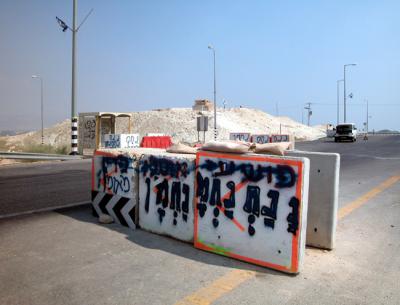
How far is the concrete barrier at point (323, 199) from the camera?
4.86 m

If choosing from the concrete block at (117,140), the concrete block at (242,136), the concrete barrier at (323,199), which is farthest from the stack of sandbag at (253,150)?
the concrete block at (117,140)

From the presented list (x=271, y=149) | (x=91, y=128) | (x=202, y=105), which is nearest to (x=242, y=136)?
(x=91, y=128)

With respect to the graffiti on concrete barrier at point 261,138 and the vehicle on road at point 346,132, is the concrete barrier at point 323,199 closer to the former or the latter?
the graffiti on concrete barrier at point 261,138

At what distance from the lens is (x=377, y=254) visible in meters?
4.70

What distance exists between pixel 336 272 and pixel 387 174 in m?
9.30

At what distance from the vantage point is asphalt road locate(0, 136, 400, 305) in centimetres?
352

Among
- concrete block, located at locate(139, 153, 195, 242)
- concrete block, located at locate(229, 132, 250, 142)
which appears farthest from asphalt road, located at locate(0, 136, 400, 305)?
concrete block, located at locate(229, 132, 250, 142)

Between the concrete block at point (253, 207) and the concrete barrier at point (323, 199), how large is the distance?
0.92m

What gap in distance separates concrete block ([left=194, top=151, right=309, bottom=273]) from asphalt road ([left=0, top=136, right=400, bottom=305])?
187 mm

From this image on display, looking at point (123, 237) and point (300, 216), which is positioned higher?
point (300, 216)

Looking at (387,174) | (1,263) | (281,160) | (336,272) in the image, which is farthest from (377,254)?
(387,174)

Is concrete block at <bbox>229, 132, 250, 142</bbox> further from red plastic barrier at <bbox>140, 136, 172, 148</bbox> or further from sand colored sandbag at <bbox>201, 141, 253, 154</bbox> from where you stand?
sand colored sandbag at <bbox>201, 141, 253, 154</bbox>

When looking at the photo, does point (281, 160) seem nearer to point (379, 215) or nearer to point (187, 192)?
point (187, 192)

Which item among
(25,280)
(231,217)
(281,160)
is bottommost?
(25,280)
